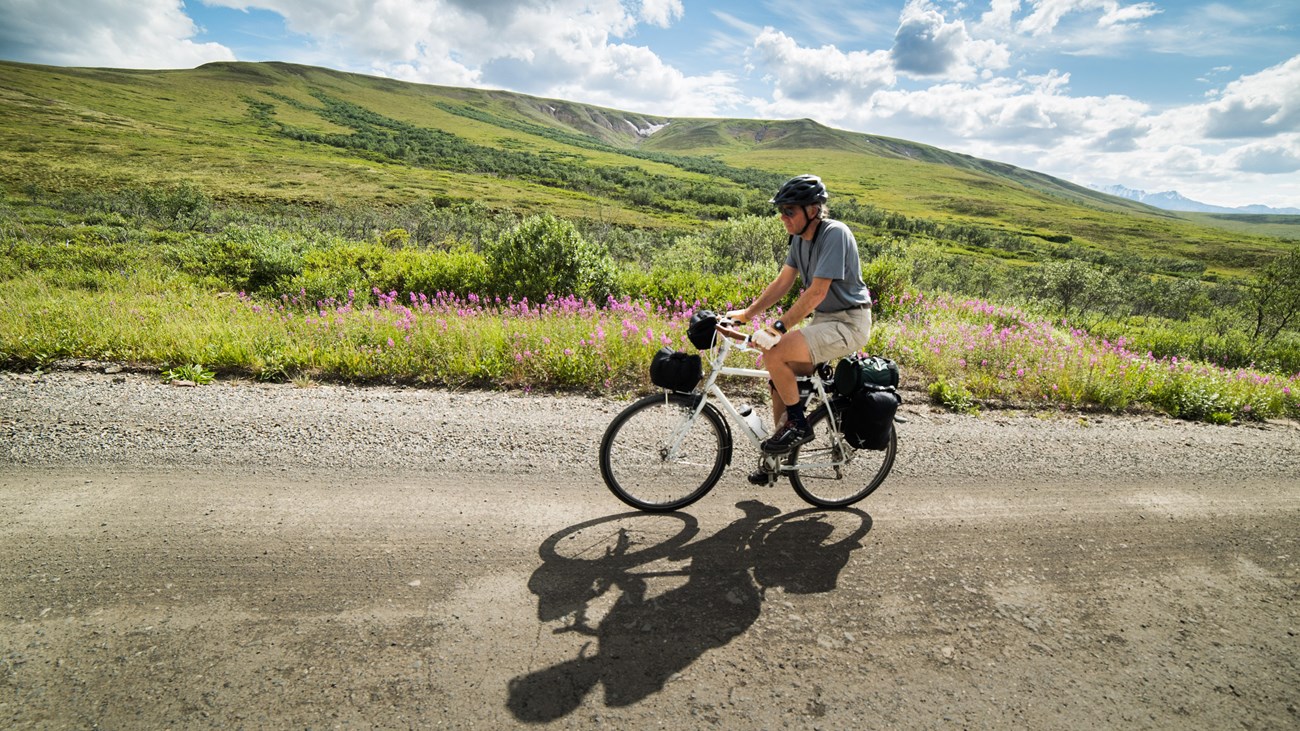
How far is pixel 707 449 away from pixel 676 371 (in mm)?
925

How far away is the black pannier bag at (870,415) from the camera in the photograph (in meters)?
4.75

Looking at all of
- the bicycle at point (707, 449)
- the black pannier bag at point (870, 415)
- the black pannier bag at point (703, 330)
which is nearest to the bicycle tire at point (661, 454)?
the bicycle at point (707, 449)

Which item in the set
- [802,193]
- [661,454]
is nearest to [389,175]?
[661,454]

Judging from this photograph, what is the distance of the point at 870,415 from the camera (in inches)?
188

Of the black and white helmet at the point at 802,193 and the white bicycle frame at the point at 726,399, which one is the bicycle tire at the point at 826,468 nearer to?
the white bicycle frame at the point at 726,399

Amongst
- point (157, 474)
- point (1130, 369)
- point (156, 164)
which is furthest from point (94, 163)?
point (1130, 369)

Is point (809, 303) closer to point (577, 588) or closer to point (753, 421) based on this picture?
point (753, 421)

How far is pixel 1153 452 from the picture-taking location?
6793 millimetres

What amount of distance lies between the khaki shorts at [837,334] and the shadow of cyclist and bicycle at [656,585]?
154 cm

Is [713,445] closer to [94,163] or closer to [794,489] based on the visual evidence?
[794,489]

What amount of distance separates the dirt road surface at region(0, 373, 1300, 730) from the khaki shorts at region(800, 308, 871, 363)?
61.3 inches

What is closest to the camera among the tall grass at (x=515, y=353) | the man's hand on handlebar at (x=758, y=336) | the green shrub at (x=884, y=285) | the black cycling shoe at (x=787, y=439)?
the man's hand on handlebar at (x=758, y=336)

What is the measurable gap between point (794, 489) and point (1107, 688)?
251 cm

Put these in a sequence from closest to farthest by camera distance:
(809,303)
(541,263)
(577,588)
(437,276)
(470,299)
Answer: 1. (577,588)
2. (809,303)
3. (470,299)
4. (541,263)
5. (437,276)
